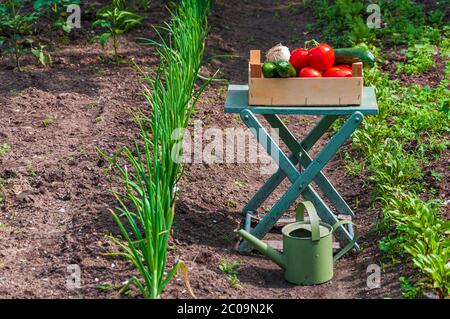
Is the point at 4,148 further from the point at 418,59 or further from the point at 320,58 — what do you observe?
the point at 418,59

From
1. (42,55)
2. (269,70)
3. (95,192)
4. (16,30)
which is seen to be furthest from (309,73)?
(16,30)

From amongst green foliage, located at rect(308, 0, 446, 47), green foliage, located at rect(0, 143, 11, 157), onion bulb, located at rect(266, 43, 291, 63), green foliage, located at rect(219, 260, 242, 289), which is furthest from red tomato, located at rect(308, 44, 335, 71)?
green foliage, located at rect(308, 0, 446, 47)

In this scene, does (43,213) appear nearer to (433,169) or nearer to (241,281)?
(241,281)

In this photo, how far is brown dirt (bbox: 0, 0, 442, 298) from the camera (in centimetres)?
457

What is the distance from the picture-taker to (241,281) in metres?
4.62

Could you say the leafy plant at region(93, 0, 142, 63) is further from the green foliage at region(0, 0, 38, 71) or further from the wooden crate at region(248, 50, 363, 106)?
the wooden crate at region(248, 50, 363, 106)

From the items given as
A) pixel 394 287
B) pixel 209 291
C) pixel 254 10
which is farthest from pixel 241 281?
pixel 254 10

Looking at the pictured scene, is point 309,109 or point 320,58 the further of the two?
point 320,58

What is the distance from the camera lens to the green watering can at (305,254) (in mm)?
4609

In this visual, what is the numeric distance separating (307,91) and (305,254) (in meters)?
0.86

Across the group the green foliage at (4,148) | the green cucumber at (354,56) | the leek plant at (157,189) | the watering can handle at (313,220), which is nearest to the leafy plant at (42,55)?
the green foliage at (4,148)

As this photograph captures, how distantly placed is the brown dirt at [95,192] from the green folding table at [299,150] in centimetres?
19

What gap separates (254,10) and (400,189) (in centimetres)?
551

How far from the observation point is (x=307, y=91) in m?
4.83
